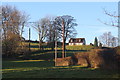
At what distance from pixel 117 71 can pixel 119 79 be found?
59.8 inches

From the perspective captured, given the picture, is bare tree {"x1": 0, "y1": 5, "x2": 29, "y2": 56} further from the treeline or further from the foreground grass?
the foreground grass

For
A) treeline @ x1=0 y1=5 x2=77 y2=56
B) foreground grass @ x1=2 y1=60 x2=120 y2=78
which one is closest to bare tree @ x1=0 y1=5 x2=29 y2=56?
treeline @ x1=0 y1=5 x2=77 y2=56

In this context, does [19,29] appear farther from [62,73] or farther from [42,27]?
[62,73]

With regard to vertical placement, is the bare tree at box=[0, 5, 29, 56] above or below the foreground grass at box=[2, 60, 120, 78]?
above

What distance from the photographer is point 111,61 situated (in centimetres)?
1389

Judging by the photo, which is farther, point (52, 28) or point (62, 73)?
point (52, 28)

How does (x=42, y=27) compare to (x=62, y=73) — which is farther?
(x=42, y=27)

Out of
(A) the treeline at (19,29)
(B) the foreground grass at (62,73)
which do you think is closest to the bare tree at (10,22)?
(A) the treeline at (19,29)

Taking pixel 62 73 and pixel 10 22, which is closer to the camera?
pixel 62 73

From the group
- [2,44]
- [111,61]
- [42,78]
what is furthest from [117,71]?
[2,44]

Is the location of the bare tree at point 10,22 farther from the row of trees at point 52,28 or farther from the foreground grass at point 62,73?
the foreground grass at point 62,73

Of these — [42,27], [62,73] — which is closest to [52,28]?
[42,27]

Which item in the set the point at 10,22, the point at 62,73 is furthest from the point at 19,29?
the point at 62,73

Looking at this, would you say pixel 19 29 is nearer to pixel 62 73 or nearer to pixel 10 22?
pixel 10 22
